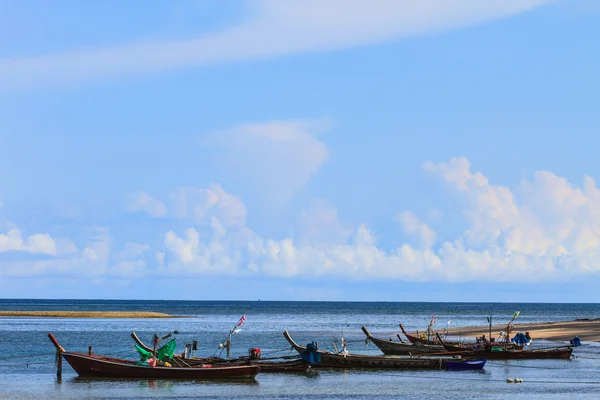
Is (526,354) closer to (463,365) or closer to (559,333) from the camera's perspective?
(463,365)

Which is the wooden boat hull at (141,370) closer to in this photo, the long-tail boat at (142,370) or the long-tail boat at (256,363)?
the long-tail boat at (142,370)

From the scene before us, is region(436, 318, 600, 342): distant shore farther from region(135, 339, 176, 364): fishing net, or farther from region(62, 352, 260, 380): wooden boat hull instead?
region(135, 339, 176, 364): fishing net

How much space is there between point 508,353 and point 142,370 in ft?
88.7

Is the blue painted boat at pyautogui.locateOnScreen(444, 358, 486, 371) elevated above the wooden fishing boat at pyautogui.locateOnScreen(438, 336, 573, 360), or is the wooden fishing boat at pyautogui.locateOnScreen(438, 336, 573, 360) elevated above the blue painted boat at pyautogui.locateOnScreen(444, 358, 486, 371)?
the wooden fishing boat at pyautogui.locateOnScreen(438, 336, 573, 360)

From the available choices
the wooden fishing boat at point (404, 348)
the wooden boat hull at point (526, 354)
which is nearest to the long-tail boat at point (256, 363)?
the wooden fishing boat at point (404, 348)

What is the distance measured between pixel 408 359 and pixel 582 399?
1494cm

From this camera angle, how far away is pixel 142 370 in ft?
160

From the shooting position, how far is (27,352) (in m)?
67.8

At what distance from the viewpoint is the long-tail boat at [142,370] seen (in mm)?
48594

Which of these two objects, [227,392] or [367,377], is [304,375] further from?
[227,392]

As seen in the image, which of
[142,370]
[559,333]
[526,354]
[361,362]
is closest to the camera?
[142,370]

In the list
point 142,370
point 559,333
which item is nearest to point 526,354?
point 142,370

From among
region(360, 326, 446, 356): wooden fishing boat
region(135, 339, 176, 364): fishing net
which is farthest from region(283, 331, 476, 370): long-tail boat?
region(135, 339, 176, 364): fishing net

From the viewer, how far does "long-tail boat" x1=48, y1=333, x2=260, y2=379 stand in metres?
48.6
